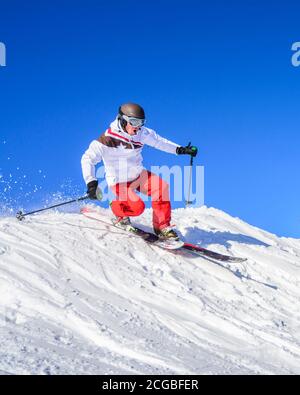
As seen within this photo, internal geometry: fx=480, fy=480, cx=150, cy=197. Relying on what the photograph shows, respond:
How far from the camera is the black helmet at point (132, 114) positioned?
852 cm

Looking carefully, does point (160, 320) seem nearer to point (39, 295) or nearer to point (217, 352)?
point (217, 352)

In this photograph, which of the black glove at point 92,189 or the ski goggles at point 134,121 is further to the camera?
the ski goggles at point 134,121

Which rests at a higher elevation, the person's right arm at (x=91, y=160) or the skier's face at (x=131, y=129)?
the skier's face at (x=131, y=129)

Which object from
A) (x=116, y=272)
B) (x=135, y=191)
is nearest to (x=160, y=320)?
(x=116, y=272)

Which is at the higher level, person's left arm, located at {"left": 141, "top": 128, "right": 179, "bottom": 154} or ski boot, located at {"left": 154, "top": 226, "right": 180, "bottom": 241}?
person's left arm, located at {"left": 141, "top": 128, "right": 179, "bottom": 154}

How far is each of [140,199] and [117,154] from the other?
93 cm

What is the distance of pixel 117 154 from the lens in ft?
29.1

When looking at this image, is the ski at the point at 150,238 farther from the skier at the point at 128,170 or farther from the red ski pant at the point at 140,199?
the red ski pant at the point at 140,199

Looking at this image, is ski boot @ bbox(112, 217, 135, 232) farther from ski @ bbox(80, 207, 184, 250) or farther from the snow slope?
the snow slope

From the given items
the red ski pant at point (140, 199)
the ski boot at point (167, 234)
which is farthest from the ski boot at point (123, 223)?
the ski boot at point (167, 234)

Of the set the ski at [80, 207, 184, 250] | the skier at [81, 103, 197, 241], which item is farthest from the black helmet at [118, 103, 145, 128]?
the ski at [80, 207, 184, 250]

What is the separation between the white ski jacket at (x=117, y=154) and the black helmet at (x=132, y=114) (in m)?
0.17

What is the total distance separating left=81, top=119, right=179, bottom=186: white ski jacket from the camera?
860 centimetres

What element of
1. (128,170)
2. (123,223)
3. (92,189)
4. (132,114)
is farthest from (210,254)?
(132,114)
